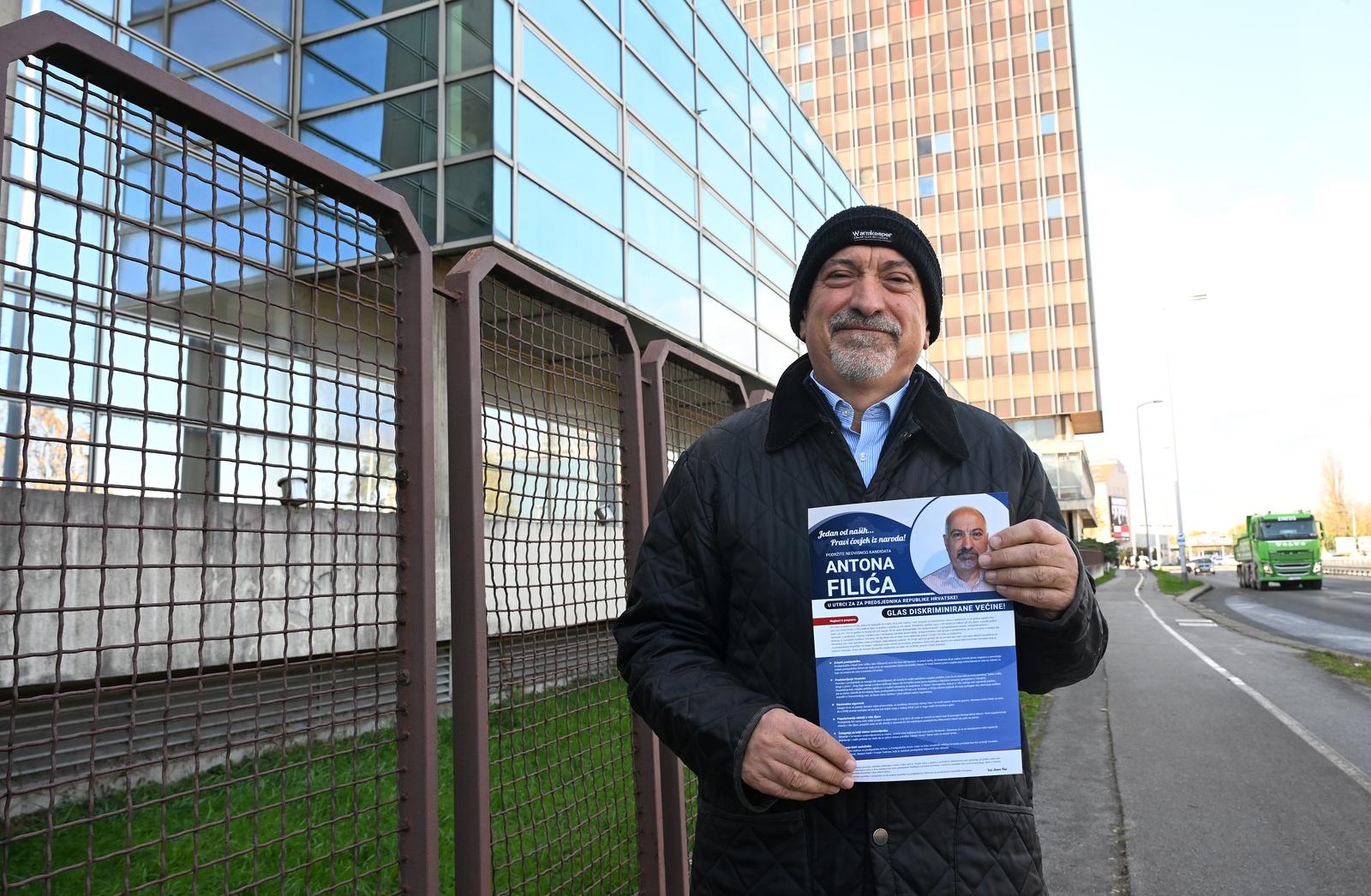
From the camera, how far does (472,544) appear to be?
2311mm

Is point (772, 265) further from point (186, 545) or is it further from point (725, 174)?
point (186, 545)

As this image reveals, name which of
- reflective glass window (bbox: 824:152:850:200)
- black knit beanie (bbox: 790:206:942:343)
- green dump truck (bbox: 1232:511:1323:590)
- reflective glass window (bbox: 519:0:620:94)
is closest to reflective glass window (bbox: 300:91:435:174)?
reflective glass window (bbox: 519:0:620:94)

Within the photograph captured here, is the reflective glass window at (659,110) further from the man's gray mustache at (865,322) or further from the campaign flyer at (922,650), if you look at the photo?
the campaign flyer at (922,650)

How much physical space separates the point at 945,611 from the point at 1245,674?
1163 centimetres

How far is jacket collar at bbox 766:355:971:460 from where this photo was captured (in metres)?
1.92

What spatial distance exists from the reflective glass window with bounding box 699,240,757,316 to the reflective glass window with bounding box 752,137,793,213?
2.79m

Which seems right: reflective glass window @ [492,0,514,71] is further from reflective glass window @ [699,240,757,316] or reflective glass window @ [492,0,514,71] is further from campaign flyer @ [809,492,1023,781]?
campaign flyer @ [809,492,1023,781]

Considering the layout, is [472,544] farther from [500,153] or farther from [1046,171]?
[1046,171]

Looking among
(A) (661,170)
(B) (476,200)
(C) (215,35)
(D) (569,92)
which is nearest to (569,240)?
(B) (476,200)

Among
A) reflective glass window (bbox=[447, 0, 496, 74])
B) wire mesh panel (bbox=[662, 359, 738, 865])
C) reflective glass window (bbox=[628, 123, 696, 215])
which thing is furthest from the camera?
reflective glass window (bbox=[628, 123, 696, 215])

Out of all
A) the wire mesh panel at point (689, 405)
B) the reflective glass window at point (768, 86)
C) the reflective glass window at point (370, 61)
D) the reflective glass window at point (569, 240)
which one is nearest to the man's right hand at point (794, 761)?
the wire mesh panel at point (689, 405)

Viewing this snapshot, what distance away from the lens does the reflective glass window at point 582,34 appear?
11797 millimetres

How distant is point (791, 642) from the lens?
184 cm

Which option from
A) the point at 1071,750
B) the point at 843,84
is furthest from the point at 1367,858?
the point at 843,84
